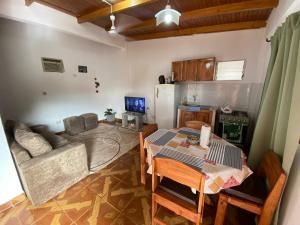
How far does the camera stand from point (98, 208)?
1.62 m

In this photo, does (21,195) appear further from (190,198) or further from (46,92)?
(46,92)

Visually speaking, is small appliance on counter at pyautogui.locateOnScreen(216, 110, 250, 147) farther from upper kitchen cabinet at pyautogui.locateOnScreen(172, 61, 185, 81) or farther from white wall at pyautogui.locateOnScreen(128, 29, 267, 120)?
upper kitchen cabinet at pyautogui.locateOnScreen(172, 61, 185, 81)

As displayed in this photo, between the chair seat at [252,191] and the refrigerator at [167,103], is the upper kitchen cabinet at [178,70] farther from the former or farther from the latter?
the chair seat at [252,191]

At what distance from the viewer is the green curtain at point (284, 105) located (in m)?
1.11

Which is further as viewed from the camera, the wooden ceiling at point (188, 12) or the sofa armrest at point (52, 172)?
the wooden ceiling at point (188, 12)

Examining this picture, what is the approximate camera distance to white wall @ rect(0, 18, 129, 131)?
9.40ft

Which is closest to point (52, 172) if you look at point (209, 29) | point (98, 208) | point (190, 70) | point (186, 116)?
point (98, 208)

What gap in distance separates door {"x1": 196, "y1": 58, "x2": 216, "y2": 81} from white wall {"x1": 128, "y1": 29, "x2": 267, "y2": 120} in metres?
0.33

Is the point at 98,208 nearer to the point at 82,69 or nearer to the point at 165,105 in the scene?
the point at 165,105

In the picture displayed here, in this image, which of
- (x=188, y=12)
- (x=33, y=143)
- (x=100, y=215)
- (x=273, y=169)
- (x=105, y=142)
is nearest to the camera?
(x=273, y=169)

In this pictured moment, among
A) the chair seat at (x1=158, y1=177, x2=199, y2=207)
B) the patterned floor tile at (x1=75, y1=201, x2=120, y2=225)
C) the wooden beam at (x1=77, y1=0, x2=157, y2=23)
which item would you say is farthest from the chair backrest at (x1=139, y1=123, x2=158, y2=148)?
the wooden beam at (x1=77, y1=0, x2=157, y2=23)

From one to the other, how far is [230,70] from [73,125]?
13.5 ft

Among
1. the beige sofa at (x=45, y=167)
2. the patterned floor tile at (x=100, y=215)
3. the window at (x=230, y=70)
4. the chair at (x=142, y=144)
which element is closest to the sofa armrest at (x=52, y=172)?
the beige sofa at (x=45, y=167)

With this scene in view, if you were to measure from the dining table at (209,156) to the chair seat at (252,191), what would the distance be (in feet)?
0.63
